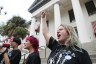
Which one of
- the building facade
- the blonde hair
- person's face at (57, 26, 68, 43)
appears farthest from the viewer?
the building facade

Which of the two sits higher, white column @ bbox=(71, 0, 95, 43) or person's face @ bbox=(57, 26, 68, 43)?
white column @ bbox=(71, 0, 95, 43)

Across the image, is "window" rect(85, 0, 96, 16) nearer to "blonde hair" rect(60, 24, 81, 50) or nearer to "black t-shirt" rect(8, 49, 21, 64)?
"black t-shirt" rect(8, 49, 21, 64)

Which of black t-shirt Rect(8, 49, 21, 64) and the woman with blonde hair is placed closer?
the woman with blonde hair

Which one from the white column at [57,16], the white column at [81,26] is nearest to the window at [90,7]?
the white column at [81,26]

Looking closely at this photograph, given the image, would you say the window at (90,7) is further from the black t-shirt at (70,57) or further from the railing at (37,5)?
the black t-shirt at (70,57)

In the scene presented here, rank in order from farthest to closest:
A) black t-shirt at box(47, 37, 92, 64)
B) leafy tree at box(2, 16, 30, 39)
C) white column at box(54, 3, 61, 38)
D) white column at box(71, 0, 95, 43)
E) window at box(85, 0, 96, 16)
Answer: leafy tree at box(2, 16, 30, 39)
window at box(85, 0, 96, 16)
white column at box(54, 3, 61, 38)
white column at box(71, 0, 95, 43)
black t-shirt at box(47, 37, 92, 64)

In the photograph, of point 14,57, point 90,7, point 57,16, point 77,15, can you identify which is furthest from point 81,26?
point 14,57

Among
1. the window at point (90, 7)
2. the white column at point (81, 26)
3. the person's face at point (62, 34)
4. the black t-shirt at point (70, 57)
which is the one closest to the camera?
the black t-shirt at point (70, 57)

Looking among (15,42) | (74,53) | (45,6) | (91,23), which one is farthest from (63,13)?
(74,53)

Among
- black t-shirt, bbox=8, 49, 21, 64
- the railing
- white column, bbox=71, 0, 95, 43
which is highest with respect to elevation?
the railing

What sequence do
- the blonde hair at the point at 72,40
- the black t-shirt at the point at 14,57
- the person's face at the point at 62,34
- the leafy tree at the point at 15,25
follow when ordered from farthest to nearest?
the leafy tree at the point at 15,25, the black t-shirt at the point at 14,57, the person's face at the point at 62,34, the blonde hair at the point at 72,40

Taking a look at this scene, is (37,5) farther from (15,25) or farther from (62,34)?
(62,34)

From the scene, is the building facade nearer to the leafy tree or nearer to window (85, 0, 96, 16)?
window (85, 0, 96, 16)

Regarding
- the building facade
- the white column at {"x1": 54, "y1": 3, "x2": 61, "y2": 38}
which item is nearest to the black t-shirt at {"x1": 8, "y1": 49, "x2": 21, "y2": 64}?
the building facade
